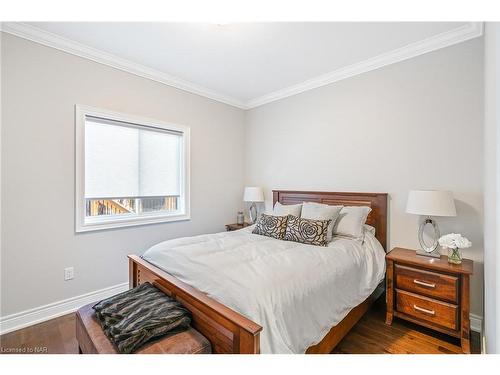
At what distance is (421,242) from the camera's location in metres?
2.29

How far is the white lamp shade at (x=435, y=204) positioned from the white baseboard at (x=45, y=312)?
10.8 feet

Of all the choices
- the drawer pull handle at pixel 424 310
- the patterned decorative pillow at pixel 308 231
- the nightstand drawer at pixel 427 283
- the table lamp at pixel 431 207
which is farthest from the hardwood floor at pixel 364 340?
the patterned decorative pillow at pixel 308 231

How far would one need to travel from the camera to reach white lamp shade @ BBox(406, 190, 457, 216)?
2049mm

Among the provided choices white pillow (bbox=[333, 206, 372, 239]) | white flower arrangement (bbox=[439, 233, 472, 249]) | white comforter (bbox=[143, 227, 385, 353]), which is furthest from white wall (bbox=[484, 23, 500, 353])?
white pillow (bbox=[333, 206, 372, 239])

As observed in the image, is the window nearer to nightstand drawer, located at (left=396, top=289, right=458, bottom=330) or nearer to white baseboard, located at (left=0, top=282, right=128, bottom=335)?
white baseboard, located at (left=0, top=282, right=128, bottom=335)

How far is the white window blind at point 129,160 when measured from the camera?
2.66 m

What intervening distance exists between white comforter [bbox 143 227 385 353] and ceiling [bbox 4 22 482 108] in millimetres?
1948

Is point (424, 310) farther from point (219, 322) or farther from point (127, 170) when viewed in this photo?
point (127, 170)

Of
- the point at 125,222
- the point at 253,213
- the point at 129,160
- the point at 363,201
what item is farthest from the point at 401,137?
the point at 125,222

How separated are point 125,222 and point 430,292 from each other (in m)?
3.12
